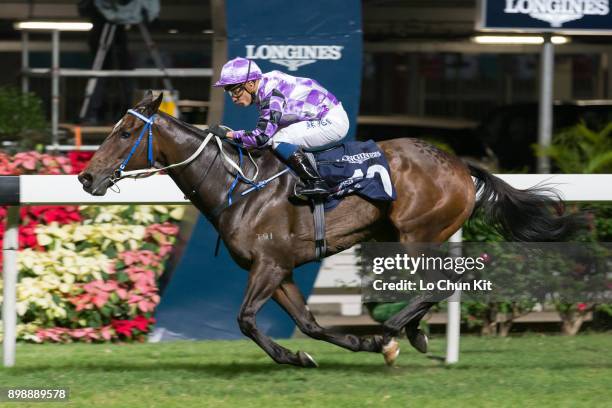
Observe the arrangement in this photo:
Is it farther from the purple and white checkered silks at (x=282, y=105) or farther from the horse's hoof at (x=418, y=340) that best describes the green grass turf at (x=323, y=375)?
the purple and white checkered silks at (x=282, y=105)

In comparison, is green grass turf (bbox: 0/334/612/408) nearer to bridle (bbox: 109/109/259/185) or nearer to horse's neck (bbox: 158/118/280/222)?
horse's neck (bbox: 158/118/280/222)

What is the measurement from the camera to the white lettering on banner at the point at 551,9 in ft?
29.2

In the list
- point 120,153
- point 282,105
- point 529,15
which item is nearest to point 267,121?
point 282,105

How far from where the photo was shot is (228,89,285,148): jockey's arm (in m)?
6.66

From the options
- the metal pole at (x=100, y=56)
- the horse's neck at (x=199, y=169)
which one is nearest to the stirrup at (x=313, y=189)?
the horse's neck at (x=199, y=169)

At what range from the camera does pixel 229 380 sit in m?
6.55

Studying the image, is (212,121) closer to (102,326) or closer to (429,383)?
(102,326)

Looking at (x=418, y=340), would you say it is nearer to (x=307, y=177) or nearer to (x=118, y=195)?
(x=307, y=177)

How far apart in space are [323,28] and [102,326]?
2.72 m

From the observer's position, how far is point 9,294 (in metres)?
6.88

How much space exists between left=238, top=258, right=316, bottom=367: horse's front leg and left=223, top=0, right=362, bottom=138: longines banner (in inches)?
90.8

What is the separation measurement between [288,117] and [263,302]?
1.07m

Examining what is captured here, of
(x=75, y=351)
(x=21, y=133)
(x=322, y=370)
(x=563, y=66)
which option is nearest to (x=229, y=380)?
(x=322, y=370)

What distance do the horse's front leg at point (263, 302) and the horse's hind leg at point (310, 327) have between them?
0.53 ft
